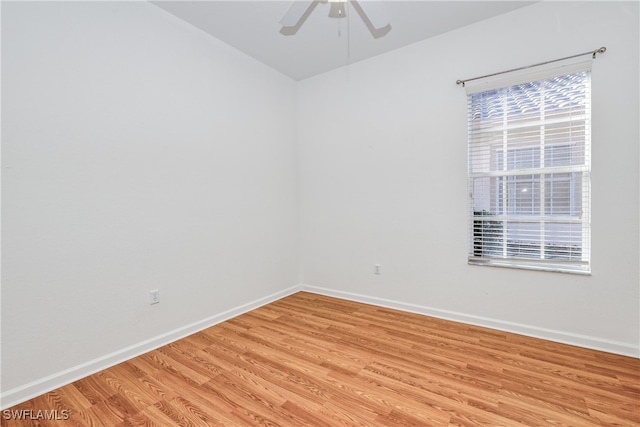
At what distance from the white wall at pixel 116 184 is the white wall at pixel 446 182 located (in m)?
0.95

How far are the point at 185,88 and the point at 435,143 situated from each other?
2.40 m

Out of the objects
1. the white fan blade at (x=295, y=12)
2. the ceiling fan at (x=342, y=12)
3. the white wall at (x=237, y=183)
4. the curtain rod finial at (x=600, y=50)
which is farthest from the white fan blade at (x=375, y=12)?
the curtain rod finial at (x=600, y=50)

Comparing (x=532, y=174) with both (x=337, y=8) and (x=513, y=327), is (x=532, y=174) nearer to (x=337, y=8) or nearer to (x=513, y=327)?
(x=513, y=327)

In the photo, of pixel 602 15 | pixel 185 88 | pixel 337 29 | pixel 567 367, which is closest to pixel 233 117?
pixel 185 88

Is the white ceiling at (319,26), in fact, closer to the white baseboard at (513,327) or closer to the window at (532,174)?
→ the window at (532,174)

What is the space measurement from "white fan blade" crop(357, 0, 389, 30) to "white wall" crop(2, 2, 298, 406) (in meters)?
1.71

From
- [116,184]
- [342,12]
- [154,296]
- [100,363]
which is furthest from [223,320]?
[342,12]

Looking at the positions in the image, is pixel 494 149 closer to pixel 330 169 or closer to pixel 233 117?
pixel 330 169

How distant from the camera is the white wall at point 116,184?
1801mm

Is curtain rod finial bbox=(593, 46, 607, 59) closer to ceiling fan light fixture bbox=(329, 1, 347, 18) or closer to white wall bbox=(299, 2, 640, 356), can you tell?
white wall bbox=(299, 2, 640, 356)

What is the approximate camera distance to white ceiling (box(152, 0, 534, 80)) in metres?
2.45

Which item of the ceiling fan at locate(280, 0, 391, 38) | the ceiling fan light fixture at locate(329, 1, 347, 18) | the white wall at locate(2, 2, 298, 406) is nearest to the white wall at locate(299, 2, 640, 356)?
the white wall at locate(2, 2, 298, 406)

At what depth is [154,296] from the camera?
8.04ft

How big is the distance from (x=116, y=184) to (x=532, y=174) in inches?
132
